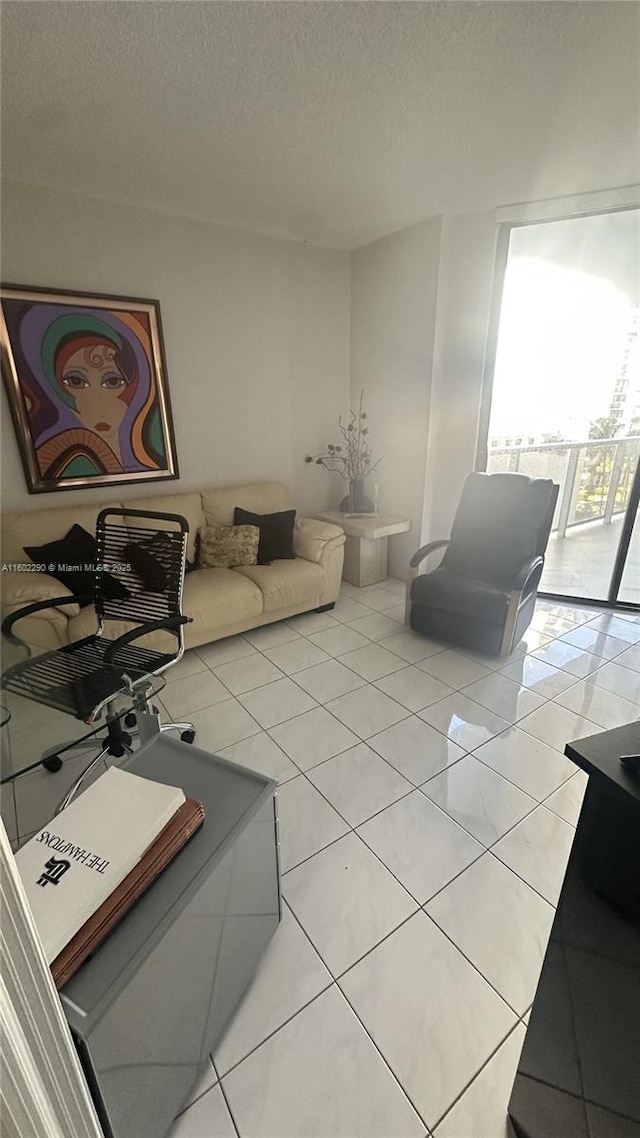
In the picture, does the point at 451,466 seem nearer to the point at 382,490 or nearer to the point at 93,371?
the point at 382,490

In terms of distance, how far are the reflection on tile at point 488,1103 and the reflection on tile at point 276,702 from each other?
1.39 metres

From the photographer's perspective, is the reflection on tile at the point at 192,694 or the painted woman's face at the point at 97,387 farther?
the painted woman's face at the point at 97,387

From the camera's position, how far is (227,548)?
10.5ft

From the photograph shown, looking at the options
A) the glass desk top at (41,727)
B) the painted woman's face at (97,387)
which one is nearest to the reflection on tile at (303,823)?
the glass desk top at (41,727)

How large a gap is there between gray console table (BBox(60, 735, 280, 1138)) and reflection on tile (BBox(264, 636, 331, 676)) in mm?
1473

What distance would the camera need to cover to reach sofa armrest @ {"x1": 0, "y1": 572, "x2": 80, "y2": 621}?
2.36m

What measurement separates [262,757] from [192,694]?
66 cm

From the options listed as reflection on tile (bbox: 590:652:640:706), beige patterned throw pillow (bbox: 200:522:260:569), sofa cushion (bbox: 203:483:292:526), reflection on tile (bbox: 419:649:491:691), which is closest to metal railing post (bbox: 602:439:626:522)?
reflection on tile (bbox: 590:652:640:706)

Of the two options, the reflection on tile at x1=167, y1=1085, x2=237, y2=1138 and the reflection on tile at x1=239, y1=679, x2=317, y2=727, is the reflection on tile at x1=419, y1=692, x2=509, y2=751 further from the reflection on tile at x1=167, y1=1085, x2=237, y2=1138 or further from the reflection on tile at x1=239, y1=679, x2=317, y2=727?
the reflection on tile at x1=167, y1=1085, x2=237, y2=1138

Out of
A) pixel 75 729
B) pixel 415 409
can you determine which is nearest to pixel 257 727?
pixel 75 729

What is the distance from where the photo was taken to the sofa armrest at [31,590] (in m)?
2.36

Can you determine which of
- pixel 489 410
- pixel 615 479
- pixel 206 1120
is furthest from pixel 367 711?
pixel 615 479

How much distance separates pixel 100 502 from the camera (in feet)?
→ 10.1

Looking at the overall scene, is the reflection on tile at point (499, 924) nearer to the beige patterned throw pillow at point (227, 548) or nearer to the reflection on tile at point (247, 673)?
the reflection on tile at point (247, 673)
